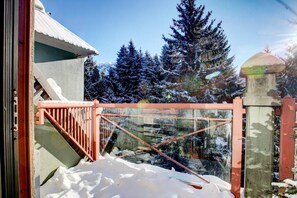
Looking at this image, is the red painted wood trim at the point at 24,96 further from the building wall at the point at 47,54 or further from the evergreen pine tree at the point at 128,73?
the evergreen pine tree at the point at 128,73

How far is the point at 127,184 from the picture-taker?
2039mm

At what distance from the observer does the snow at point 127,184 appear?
1910 millimetres

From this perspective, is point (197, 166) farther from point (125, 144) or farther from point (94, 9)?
point (94, 9)

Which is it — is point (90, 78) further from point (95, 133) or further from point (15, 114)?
point (15, 114)

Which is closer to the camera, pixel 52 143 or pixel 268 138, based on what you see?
pixel 268 138

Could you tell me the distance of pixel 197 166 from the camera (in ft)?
8.46

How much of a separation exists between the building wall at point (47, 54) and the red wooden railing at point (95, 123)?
1988 mm

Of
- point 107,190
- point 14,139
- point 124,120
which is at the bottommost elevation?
point 107,190

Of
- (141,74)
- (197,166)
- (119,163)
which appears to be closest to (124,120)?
(119,163)

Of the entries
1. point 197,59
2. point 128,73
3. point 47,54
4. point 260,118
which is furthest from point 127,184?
point 128,73

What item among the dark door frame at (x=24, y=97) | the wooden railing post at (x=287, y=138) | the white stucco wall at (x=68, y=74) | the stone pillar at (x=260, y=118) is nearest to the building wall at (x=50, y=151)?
the dark door frame at (x=24, y=97)

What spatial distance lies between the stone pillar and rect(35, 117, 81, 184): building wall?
241 centimetres

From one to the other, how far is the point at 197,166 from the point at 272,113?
133 centimetres

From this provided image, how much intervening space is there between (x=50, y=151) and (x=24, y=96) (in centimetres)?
222
